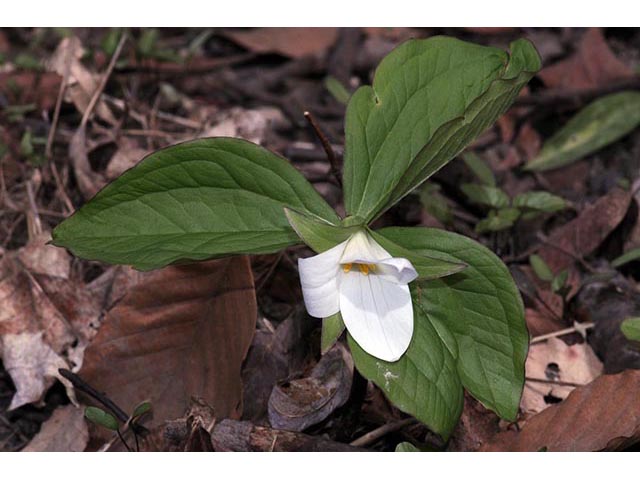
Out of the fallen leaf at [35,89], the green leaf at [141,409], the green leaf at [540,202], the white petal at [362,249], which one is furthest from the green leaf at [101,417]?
the fallen leaf at [35,89]

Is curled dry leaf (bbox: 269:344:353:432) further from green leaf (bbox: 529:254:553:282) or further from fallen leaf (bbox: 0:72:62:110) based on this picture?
fallen leaf (bbox: 0:72:62:110)

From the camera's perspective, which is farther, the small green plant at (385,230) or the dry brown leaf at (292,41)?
the dry brown leaf at (292,41)

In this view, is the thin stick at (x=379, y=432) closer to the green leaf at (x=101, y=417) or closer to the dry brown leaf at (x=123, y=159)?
the green leaf at (x=101, y=417)

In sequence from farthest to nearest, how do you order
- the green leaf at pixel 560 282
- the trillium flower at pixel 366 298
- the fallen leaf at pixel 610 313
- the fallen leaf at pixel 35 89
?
1. the fallen leaf at pixel 35 89
2. the green leaf at pixel 560 282
3. the fallen leaf at pixel 610 313
4. the trillium flower at pixel 366 298

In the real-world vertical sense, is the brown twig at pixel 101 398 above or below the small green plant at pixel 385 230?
below

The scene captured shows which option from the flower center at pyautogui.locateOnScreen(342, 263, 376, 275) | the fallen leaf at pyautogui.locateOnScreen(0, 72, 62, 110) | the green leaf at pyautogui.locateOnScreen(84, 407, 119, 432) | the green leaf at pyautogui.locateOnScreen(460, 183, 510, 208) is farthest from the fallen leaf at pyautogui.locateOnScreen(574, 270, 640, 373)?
the fallen leaf at pyautogui.locateOnScreen(0, 72, 62, 110)

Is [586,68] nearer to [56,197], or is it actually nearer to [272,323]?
[272,323]

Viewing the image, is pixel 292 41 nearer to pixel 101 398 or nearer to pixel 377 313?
pixel 101 398
